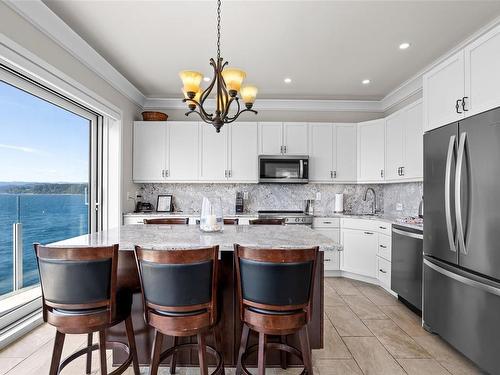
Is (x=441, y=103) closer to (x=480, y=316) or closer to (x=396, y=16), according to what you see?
(x=396, y=16)

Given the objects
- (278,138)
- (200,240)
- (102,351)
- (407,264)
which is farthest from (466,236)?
(278,138)

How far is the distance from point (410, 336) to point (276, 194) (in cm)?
282

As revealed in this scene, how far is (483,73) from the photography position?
2.11 meters

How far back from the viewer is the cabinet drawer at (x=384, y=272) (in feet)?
12.1

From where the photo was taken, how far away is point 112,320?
1.65 m

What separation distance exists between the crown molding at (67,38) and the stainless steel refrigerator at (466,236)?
3501mm

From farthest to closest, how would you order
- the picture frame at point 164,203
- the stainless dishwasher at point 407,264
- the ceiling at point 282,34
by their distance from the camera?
the picture frame at point 164,203
the stainless dishwasher at point 407,264
the ceiling at point 282,34

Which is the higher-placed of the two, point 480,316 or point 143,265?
point 143,265

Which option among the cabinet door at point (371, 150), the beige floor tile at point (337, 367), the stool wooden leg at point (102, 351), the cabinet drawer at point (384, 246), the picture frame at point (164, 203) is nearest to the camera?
the stool wooden leg at point (102, 351)

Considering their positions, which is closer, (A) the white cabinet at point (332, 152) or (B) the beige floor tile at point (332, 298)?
(B) the beige floor tile at point (332, 298)

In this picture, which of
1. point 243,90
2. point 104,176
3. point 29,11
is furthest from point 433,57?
point 104,176

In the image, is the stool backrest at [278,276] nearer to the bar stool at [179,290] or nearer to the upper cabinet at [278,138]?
the bar stool at [179,290]

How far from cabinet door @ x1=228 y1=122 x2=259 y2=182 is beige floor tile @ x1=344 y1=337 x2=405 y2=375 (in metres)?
2.73

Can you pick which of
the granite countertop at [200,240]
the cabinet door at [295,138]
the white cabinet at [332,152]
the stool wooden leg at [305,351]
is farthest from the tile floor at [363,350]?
the cabinet door at [295,138]
